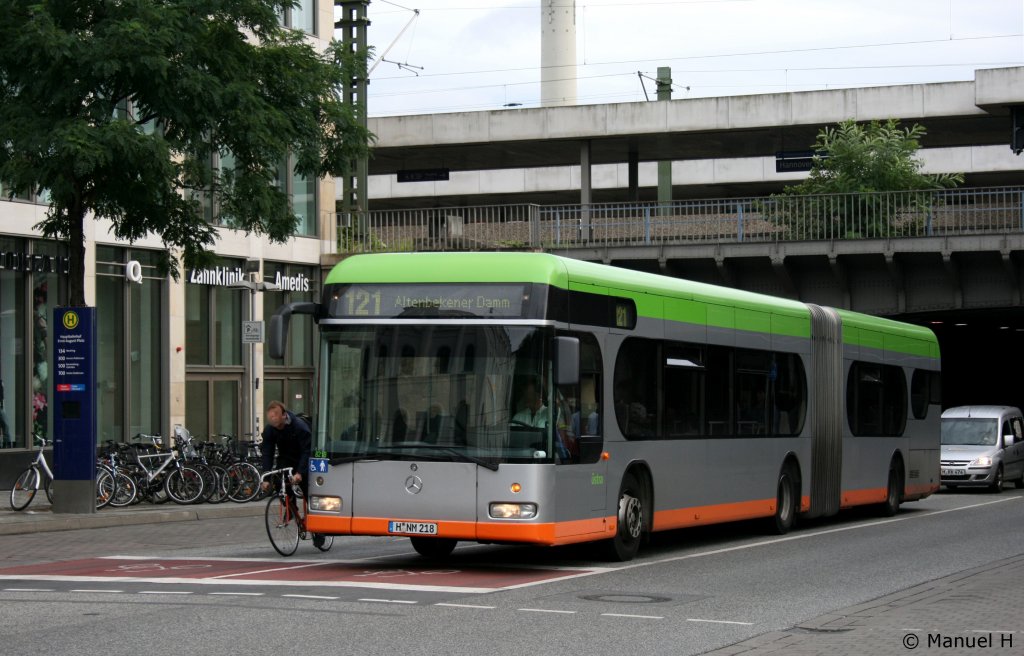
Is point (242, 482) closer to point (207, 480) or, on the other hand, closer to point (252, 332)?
point (207, 480)

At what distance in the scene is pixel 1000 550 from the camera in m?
17.0

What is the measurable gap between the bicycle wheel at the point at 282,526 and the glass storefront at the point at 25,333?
12.7 meters

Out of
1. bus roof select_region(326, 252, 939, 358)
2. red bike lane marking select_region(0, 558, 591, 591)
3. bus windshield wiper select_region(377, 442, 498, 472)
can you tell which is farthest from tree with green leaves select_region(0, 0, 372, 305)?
bus windshield wiper select_region(377, 442, 498, 472)

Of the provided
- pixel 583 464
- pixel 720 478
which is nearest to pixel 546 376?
pixel 583 464

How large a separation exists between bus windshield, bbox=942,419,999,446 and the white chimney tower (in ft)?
169

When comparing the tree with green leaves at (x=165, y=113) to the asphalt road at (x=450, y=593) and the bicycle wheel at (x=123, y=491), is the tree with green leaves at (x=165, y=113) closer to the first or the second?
the bicycle wheel at (x=123, y=491)

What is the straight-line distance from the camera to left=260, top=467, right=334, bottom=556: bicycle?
1495cm

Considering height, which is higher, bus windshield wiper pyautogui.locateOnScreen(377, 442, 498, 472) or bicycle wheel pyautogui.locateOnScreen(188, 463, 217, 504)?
bus windshield wiper pyautogui.locateOnScreen(377, 442, 498, 472)

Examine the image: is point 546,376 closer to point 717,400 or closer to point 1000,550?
point 717,400

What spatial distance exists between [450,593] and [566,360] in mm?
2345

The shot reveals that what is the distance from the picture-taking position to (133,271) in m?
29.1

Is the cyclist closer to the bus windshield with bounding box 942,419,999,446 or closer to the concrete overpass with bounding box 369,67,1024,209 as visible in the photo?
the bus windshield with bounding box 942,419,999,446

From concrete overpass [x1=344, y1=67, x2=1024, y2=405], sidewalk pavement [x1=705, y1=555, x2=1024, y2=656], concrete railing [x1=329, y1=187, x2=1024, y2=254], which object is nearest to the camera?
sidewalk pavement [x1=705, y1=555, x2=1024, y2=656]

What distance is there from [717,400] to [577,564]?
3380mm
